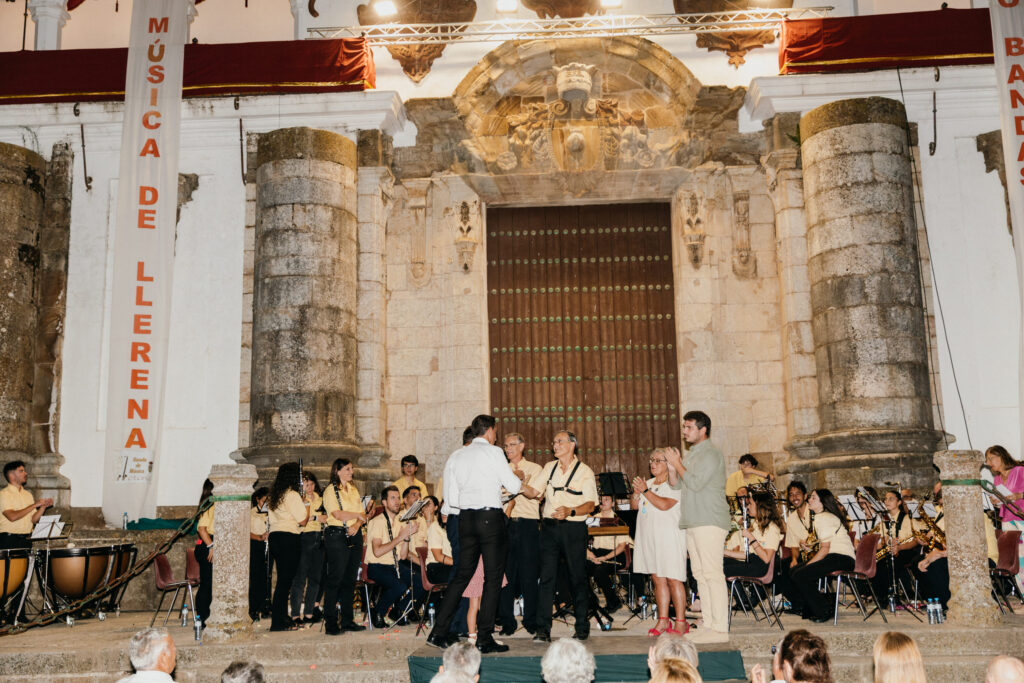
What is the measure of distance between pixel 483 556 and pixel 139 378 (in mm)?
6383

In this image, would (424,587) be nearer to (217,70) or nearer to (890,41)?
(217,70)

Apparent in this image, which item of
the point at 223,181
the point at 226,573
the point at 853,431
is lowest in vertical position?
the point at 226,573

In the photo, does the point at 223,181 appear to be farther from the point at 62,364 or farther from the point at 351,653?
the point at 351,653

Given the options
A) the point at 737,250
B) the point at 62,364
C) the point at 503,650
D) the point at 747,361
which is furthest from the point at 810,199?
the point at 62,364

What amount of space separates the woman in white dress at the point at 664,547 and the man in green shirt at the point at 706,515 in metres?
0.23

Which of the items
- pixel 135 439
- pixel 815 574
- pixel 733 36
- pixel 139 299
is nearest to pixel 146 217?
pixel 139 299

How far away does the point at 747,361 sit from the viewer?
45.9 ft

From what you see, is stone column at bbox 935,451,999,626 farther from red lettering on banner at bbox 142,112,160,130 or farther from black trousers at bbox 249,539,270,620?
red lettering on banner at bbox 142,112,160,130

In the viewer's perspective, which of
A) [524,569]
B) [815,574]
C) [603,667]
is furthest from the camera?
[815,574]

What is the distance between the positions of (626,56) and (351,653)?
31.2ft

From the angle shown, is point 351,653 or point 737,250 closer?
point 351,653

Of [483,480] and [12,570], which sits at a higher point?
[483,480]

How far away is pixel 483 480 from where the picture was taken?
7613 millimetres

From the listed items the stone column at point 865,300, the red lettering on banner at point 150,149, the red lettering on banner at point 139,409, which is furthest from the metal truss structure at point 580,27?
the red lettering on banner at point 139,409
